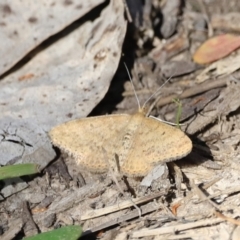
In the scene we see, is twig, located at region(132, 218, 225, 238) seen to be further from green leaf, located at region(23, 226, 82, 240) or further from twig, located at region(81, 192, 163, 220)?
green leaf, located at region(23, 226, 82, 240)

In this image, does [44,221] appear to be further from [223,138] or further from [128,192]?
[223,138]

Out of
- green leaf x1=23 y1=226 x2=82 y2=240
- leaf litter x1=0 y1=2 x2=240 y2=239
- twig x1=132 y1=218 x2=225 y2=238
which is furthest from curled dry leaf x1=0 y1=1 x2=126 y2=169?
twig x1=132 y1=218 x2=225 y2=238

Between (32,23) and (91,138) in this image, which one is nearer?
(91,138)

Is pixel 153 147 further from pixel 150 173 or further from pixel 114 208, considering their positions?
pixel 114 208

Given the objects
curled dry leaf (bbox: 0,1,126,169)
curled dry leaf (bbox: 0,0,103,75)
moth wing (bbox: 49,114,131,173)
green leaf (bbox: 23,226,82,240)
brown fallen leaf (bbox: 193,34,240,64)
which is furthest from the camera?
brown fallen leaf (bbox: 193,34,240,64)

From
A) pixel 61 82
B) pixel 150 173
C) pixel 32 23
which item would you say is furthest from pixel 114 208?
pixel 32 23

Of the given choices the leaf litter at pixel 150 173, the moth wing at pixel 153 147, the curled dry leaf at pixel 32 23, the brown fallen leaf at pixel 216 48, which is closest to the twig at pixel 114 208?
the leaf litter at pixel 150 173

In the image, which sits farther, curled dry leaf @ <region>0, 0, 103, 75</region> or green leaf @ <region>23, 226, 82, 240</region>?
curled dry leaf @ <region>0, 0, 103, 75</region>
